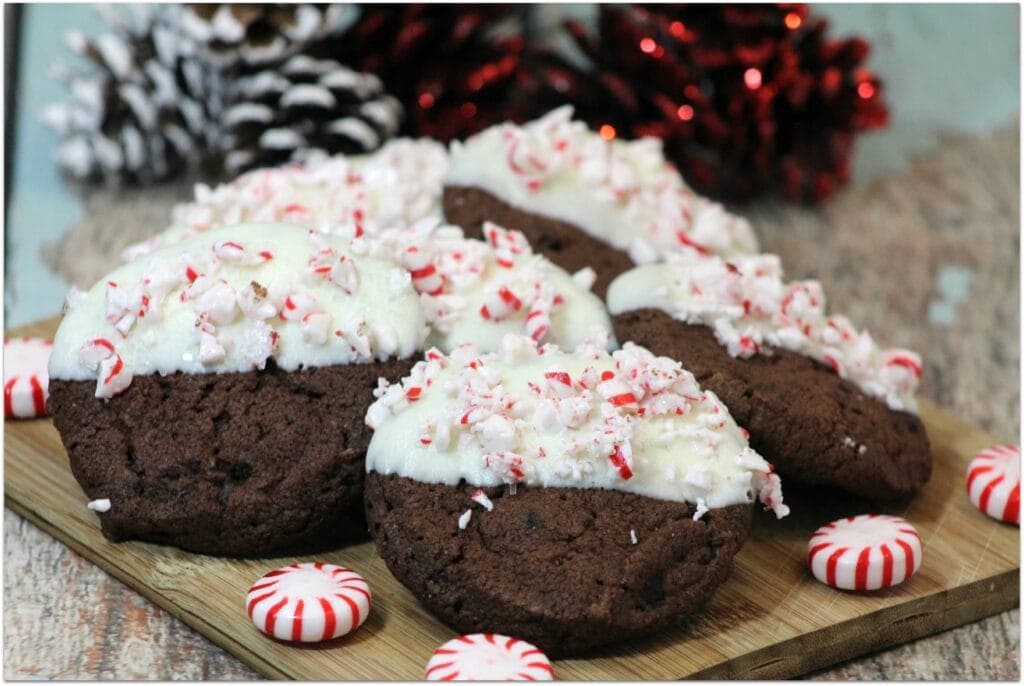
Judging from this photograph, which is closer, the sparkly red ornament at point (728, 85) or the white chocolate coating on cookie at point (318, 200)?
the white chocolate coating on cookie at point (318, 200)

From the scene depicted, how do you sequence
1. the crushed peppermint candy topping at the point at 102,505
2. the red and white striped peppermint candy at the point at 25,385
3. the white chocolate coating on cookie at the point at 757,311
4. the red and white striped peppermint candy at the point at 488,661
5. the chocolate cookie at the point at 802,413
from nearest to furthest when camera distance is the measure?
the red and white striped peppermint candy at the point at 488,661, the crushed peppermint candy topping at the point at 102,505, the chocolate cookie at the point at 802,413, the white chocolate coating on cookie at the point at 757,311, the red and white striped peppermint candy at the point at 25,385

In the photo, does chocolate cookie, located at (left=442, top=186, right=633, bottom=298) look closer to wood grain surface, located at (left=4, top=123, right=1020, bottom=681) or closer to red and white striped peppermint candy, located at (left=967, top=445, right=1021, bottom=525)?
red and white striped peppermint candy, located at (left=967, top=445, right=1021, bottom=525)

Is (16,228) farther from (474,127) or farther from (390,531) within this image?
(390,531)

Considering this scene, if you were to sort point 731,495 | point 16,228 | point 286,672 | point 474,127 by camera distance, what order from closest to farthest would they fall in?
point 286,672, point 731,495, point 16,228, point 474,127

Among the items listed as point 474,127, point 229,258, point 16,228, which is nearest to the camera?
point 229,258

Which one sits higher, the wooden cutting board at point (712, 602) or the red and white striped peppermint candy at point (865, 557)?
the red and white striped peppermint candy at point (865, 557)

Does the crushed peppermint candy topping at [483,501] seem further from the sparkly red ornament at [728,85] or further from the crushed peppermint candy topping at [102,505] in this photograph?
the sparkly red ornament at [728,85]

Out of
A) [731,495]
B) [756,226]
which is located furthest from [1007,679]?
[756,226]

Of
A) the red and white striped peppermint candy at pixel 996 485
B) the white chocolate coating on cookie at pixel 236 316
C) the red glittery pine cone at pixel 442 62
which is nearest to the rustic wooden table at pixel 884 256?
the red and white striped peppermint candy at pixel 996 485
